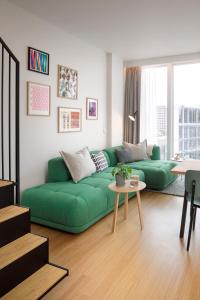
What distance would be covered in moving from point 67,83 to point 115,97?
1714 mm

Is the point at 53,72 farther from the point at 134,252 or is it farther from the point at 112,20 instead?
the point at 134,252

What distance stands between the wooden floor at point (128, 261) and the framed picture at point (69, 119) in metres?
1.69

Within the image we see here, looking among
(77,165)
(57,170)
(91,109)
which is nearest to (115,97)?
(91,109)

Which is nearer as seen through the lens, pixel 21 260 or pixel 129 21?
pixel 21 260

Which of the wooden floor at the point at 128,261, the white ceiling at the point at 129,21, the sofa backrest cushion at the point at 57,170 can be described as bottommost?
the wooden floor at the point at 128,261

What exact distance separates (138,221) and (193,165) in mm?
1021

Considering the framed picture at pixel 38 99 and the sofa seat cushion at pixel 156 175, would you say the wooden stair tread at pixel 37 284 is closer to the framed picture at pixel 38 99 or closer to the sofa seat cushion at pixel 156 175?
the framed picture at pixel 38 99

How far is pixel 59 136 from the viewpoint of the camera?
4.18 meters

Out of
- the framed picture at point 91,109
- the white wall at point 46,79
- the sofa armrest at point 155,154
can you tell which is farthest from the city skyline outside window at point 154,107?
the framed picture at point 91,109

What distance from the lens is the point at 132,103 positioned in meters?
6.14

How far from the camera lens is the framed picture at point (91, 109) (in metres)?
4.89

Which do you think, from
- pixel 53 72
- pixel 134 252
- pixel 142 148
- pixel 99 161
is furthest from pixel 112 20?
pixel 134 252

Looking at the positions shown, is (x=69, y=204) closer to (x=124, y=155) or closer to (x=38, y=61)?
(x=38, y=61)

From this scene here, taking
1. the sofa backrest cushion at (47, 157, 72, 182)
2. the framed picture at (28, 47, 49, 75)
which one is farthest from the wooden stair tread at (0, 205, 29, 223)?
the framed picture at (28, 47, 49, 75)
